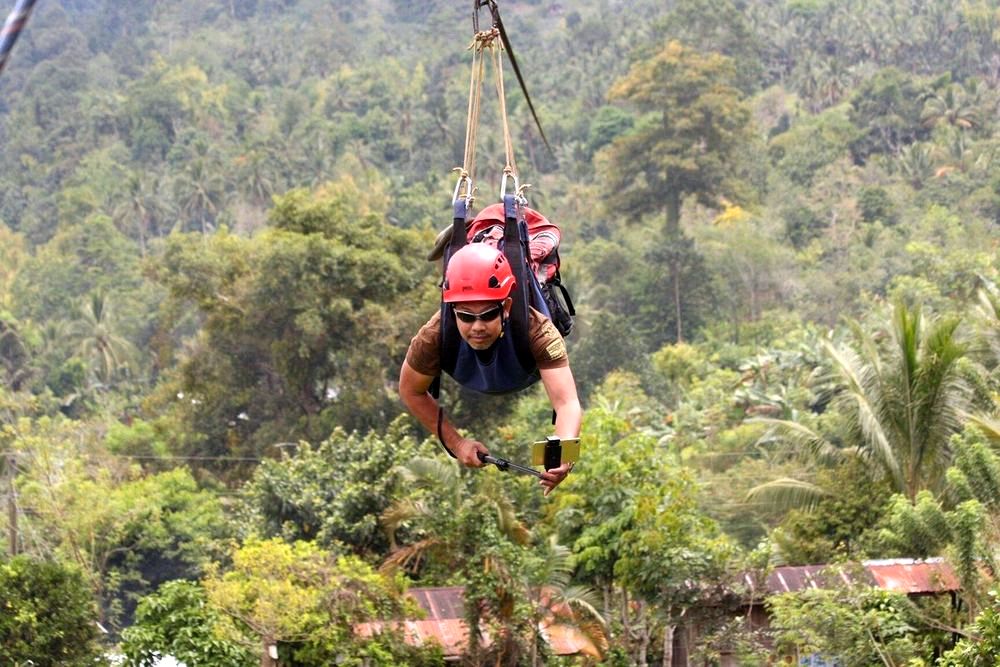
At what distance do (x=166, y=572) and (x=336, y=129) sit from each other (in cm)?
4142

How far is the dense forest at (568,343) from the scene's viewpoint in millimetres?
14805

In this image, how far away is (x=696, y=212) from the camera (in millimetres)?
51031

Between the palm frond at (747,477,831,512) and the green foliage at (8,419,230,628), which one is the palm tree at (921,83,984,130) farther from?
the palm frond at (747,477,831,512)

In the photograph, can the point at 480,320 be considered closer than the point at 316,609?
Yes

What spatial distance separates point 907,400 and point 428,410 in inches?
453

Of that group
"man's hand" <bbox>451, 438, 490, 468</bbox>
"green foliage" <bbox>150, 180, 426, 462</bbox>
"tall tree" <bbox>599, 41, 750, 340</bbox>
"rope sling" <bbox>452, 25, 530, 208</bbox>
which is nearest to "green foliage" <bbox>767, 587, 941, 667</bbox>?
"rope sling" <bbox>452, 25, 530, 208</bbox>

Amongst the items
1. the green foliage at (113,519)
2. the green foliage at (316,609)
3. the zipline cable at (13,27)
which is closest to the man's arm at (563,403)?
the zipline cable at (13,27)

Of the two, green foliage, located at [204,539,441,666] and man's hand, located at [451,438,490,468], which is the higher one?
man's hand, located at [451,438,490,468]

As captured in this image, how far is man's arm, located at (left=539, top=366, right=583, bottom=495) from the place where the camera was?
5441mm

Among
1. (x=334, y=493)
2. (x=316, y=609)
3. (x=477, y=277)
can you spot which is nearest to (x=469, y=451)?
(x=477, y=277)

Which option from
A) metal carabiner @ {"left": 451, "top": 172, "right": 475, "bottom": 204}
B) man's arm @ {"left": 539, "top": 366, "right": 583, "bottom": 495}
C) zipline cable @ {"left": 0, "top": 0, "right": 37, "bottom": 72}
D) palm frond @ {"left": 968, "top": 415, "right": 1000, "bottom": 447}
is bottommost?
palm frond @ {"left": 968, "top": 415, "right": 1000, "bottom": 447}

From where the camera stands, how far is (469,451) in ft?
19.2

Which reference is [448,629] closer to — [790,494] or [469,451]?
[790,494]

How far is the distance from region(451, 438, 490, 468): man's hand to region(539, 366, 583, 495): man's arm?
1.03 feet
